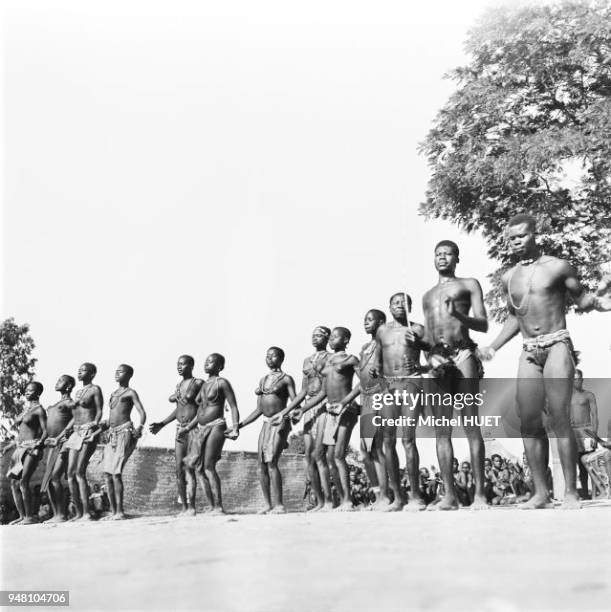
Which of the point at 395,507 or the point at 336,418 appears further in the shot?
the point at 336,418

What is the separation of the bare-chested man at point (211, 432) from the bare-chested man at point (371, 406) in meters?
1.59

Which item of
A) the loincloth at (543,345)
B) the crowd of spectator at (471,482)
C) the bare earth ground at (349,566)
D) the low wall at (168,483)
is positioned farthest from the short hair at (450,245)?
the low wall at (168,483)

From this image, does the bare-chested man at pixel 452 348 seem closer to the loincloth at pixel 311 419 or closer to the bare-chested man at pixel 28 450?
the loincloth at pixel 311 419

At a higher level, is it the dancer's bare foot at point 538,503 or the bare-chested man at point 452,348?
the bare-chested man at point 452,348

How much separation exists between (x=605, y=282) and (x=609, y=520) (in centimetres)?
182

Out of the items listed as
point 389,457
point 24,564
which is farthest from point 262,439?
point 24,564

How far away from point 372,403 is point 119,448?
3.38 metres

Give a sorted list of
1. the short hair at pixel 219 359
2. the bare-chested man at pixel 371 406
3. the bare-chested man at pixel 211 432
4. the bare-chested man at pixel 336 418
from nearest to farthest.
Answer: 1. the bare-chested man at pixel 371 406
2. the bare-chested man at pixel 336 418
3. the bare-chested man at pixel 211 432
4. the short hair at pixel 219 359

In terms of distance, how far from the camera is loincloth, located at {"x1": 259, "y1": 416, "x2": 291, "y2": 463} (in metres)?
9.87

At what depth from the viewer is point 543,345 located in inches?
283

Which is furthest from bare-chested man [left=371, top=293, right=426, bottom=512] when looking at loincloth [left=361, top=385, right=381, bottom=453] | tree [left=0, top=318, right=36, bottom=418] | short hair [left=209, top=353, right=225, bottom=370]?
tree [left=0, top=318, right=36, bottom=418]

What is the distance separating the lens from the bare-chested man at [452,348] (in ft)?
25.2

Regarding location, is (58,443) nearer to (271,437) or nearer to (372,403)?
(271,437)

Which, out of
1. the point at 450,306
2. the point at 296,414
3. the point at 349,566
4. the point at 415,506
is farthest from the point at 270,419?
the point at 349,566
